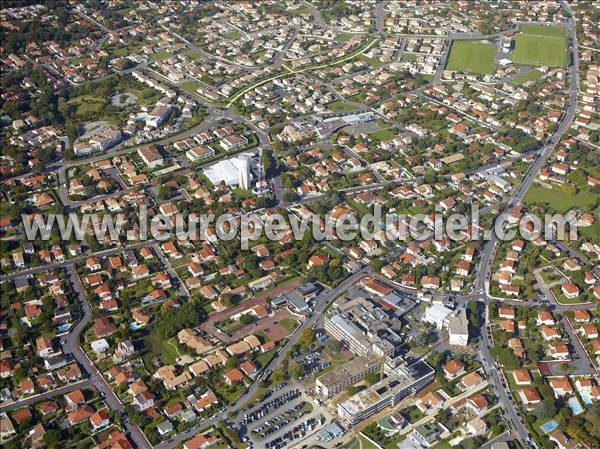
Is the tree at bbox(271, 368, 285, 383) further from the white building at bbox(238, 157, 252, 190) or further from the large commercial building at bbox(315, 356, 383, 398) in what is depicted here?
the white building at bbox(238, 157, 252, 190)

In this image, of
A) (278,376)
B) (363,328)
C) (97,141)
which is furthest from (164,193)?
(278,376)

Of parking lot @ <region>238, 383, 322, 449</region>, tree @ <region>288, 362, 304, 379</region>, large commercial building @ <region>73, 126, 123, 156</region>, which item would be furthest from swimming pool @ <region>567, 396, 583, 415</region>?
large commercial building @ <region>73, 126, 123, 156</region>

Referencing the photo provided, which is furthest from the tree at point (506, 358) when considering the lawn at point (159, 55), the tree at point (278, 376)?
the lawn at point (159, 55)

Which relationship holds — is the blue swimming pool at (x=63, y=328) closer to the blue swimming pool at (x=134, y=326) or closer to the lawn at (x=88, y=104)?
the blue swimming pool at (x=134, y=326)

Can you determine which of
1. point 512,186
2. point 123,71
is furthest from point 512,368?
point 123,71

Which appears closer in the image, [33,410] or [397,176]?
[33,410]

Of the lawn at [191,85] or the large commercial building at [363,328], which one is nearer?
the large commercial building at [363,328]

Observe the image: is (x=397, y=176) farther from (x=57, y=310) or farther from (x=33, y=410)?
(x=33, y=410)
